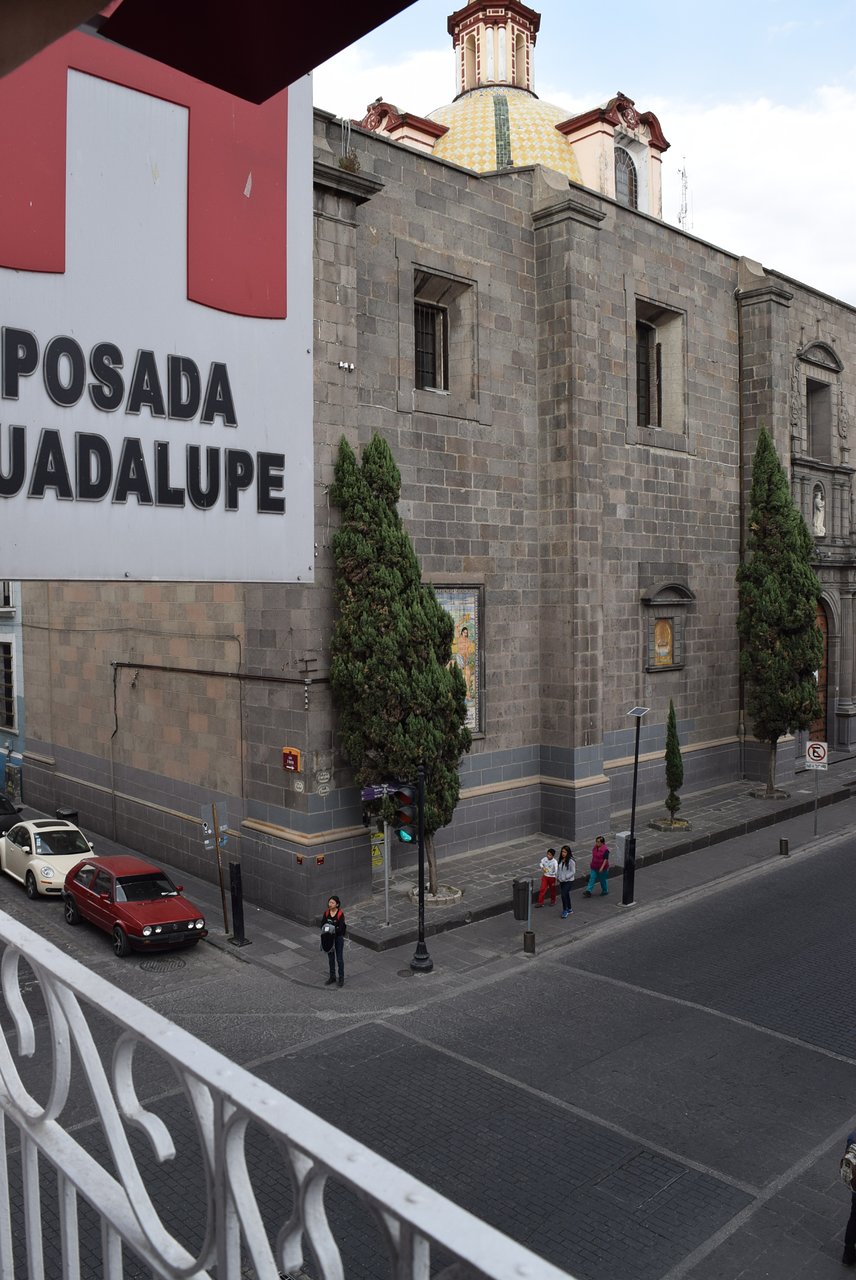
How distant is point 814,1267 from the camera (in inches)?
328

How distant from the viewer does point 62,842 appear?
19969 mm

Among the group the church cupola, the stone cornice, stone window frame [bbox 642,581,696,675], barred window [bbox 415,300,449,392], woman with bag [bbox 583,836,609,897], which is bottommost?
woman with bag [bbox 583,836,609,897]

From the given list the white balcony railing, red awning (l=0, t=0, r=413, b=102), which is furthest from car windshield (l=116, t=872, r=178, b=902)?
red awning (l=0, t=0, r=413, b=102)

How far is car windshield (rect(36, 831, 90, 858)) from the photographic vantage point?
1973 cm

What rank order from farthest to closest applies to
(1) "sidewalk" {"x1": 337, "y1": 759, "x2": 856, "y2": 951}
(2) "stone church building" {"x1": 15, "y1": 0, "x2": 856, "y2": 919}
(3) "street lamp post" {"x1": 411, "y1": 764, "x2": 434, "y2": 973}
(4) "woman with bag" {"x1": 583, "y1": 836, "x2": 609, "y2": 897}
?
(4) "woman with bag" {"x1": 583, "y1": 836, "x2": 609, "y2": 897} < (2) "stone church building" {"x1": 15, "y1": 0, "x2": 856, "y2": 919} < (1) "sidewalk" {"x1": 337, "y1": 759, "x2": 856, "y2": 951} < (3) "street lamp post" {"x1": 411, "y1": 764, "x2": 434, "y2": 973}

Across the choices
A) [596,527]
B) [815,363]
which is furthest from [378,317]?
[815,363]

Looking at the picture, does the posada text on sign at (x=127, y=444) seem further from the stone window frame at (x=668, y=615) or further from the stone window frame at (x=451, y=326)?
the stone window frame at (x=668, y=615)

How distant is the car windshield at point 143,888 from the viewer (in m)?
16.5

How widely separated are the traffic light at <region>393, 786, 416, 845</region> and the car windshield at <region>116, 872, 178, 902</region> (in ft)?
13.2

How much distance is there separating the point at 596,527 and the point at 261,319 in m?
18.8

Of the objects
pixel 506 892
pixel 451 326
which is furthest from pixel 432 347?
pixel 506 892

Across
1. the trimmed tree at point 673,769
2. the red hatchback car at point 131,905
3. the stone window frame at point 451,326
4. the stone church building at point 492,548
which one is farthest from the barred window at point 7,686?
the trimmed tree at point 673,769

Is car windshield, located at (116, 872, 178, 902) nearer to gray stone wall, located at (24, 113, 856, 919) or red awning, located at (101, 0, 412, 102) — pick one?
gray stone wall, located at (24, 113, 856, 919)

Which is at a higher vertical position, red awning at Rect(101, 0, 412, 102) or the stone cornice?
the stone cornice
